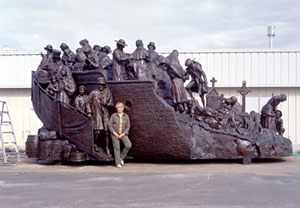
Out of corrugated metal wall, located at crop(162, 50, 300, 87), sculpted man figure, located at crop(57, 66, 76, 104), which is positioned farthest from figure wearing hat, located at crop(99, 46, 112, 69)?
corrugated metal wall, located at crop(162, 50, 300, 87)

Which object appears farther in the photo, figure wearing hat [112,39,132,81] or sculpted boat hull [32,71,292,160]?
figure wearing hat [112,39,132,81]

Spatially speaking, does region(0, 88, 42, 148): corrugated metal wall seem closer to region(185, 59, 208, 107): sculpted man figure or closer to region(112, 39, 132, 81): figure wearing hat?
region(112, 39, 132, 81): figure wearing hat

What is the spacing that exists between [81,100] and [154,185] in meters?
3.98

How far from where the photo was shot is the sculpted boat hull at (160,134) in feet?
35.2

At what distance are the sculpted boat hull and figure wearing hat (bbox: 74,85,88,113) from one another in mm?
213

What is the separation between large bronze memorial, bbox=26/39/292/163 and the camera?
1080cm

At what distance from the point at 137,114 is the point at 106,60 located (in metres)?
2.35

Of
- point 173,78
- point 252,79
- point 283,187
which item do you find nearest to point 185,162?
point 173,78

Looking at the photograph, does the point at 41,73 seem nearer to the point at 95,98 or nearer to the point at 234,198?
the point at 95,98

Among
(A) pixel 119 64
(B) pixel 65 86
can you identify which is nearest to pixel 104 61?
(A) pixel 119 64

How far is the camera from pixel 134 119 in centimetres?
1098

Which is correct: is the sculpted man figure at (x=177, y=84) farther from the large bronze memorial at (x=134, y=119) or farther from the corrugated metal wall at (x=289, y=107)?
the corrugated metal wall at (x=289, y=107)

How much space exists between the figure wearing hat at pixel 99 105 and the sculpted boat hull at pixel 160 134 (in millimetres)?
169

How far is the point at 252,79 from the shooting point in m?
19.3
